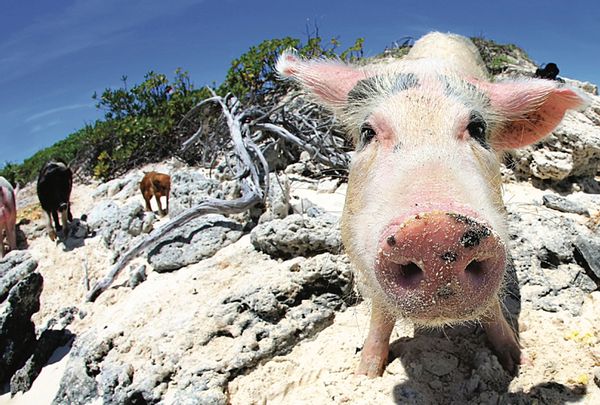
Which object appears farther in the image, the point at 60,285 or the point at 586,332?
the point at 60,285

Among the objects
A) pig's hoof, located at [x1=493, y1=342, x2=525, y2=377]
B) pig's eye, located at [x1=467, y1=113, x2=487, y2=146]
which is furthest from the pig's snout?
pig's hoof, located at [x1=493, y1=342, x2=525, y2=377]

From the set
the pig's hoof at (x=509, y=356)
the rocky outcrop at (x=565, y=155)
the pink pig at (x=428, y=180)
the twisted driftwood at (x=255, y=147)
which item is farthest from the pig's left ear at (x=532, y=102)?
the rocky outcrop at (x=565, y=155)

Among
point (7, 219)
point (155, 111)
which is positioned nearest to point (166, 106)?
point (155, 111)

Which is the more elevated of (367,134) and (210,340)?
(367,134)

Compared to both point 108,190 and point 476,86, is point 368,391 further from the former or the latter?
point 108,190

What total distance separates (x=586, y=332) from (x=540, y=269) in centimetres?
62

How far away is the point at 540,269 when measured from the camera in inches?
132

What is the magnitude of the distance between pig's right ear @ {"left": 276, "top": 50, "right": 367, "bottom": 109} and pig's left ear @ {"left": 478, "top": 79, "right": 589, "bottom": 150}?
2.50 ft

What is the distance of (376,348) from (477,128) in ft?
4.39

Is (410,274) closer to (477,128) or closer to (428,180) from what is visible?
(428,180)

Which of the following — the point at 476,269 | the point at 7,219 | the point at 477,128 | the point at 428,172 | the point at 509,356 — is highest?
the point at 7,219

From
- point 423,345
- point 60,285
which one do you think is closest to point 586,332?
point 423,345

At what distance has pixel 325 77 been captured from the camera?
296 centimetres

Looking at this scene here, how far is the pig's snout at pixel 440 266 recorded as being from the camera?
1560 millimetres
